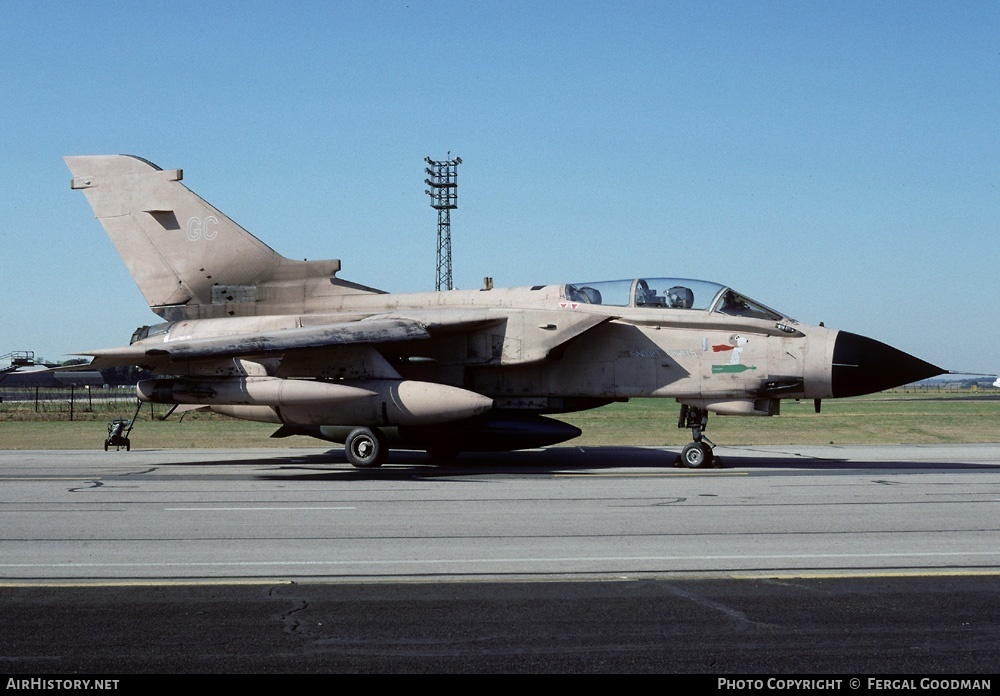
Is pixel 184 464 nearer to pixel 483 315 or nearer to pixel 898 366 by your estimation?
pixel 483 315

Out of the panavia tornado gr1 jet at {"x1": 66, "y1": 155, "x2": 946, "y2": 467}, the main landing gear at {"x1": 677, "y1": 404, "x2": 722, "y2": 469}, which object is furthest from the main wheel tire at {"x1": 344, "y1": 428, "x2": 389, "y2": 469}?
the main landing gear at {"x1": 677, "y1": 404, "x2": 722, "y2": 469}

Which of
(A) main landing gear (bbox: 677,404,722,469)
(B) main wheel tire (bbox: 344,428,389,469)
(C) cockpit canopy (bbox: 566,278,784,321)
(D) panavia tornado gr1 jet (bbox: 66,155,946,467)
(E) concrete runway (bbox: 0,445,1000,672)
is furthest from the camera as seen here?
(B) main wheel tire (bbox: 344,428,389,469)

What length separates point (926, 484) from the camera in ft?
47.6

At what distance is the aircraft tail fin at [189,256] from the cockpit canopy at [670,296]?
16.8ft

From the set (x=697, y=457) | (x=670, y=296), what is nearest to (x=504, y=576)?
(x=697, y=457)

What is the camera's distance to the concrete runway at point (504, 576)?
219 inches

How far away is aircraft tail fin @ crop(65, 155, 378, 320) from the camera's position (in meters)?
20.8

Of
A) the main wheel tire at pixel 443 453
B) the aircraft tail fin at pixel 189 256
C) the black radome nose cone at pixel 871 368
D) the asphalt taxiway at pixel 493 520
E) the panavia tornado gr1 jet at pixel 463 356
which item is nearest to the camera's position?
the asphalt taxiway at pixel 493 520

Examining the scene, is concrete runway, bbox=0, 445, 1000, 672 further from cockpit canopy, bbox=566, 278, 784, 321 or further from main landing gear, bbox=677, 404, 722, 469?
cockpit canopy, bbox=566, 278, 784, 321

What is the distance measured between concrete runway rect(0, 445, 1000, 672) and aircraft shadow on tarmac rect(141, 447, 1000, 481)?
201cm

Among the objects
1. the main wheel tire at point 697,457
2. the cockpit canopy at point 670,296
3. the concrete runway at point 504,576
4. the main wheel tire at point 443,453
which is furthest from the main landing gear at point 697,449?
the main wheel tire at point 443,453

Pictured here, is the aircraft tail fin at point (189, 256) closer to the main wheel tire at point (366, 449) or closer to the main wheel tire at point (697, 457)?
the main wheel tire at point (366, 449)

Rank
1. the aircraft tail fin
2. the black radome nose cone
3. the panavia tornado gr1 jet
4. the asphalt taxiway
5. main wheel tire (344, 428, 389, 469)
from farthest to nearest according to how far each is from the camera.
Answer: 1. the aircraft tail fin
2. main wheel tire (344, 428, 389, 469)
3. the panavia tornado gr1 jet
4. the black radome nose cone
5. the asphalt taxiway
